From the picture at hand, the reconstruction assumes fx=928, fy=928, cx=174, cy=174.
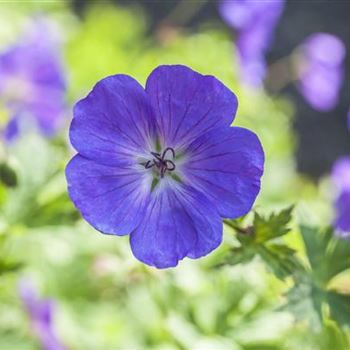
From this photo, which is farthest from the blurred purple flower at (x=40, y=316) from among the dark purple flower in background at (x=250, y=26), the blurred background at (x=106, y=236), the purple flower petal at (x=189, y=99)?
the dark purple flower in background at (x=250, y=26)

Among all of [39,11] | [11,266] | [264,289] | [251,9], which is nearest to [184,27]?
[39,11]

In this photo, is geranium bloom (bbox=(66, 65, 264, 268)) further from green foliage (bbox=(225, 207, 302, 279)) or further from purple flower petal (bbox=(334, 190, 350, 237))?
purple flower petal (bbox=(334, 190, 350, 237))

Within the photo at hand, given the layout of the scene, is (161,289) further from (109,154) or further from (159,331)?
(109,154)

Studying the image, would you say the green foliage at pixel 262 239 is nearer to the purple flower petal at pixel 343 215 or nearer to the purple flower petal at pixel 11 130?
the purple flower petal at pixel 343 215

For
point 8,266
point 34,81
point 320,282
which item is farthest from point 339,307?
point 34,81

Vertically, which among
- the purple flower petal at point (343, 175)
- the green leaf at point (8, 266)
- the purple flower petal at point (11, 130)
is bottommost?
the green leaf at point (8, 266)

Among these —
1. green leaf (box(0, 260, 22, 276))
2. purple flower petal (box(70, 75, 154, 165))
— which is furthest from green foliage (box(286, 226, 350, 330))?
green leaf (box(0, 260, 22, 276))
